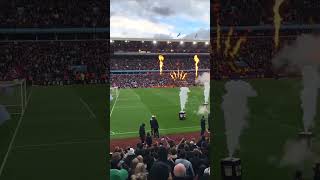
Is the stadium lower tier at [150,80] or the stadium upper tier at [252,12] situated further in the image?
the stadium lower tier at [150,80]

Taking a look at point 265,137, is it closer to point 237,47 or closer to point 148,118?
point 148,118

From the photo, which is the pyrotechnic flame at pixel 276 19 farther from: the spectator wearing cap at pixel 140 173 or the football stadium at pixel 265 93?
the spectator wearing cap at pixel 140 173

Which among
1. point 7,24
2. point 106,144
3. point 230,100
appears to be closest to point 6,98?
point 7,24

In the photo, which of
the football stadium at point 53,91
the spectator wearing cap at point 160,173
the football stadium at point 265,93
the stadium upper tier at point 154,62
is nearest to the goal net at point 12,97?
the football stadium at point 53,91

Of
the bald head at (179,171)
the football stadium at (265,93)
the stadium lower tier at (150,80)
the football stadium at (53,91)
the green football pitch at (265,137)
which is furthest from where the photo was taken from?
the stadium lower tier at (150,80)

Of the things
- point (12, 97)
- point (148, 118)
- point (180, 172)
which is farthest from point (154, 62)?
point (180, 172)

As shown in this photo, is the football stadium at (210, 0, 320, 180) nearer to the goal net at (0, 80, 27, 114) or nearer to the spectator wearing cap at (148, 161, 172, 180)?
the spectator wearing cap at (148, 161, 172, 180)

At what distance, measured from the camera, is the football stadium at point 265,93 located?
9242 millimetres

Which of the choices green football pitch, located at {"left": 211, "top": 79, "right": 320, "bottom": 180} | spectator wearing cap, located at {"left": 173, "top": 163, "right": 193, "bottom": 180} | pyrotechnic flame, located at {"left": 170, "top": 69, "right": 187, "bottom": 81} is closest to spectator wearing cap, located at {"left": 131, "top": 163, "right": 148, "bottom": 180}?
spectator wearing cap, located at {"left": 173, "top": 163, "right": 193, "bottom": 180}

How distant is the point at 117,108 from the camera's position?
77.9ft

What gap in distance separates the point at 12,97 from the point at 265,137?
48.4ft

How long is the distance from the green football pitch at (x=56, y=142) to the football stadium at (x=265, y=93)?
9.89ft

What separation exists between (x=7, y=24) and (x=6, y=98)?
413 cm

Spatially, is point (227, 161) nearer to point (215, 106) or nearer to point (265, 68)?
point (215, 106)
